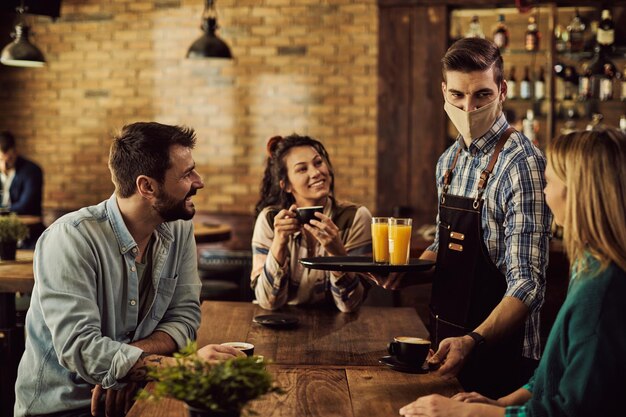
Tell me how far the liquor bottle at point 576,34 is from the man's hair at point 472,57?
429 cm

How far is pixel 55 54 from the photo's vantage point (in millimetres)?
7969

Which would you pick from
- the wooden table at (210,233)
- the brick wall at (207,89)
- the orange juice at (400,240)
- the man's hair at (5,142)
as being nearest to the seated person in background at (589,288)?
the orange juice at (400,240)

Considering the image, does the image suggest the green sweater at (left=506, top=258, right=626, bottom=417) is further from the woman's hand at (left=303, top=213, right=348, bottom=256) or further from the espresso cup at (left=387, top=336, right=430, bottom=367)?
the woman's hand at (left=303, top=213, right=348, bottom=256)

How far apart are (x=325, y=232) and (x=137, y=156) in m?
0.82

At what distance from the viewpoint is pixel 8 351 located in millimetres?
4039

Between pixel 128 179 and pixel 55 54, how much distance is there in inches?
237

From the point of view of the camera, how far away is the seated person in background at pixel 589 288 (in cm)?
154

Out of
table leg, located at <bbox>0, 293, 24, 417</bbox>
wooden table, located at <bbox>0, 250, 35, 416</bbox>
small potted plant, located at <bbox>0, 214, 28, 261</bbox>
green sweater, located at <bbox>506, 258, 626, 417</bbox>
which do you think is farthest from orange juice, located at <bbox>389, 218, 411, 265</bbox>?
small potted plant, located at <bbox>0, 214, 28, 261</bbox>

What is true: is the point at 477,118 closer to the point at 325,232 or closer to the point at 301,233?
the point at 325,232

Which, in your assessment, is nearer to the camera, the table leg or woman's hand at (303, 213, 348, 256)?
woman's hand at (303, 213, 348, 256)

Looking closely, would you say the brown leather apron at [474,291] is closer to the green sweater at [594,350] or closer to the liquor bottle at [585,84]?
the green sweater at [594,350]

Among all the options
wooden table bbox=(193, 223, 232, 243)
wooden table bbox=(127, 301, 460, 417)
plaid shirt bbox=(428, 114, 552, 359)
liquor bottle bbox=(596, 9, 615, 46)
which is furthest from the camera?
liquor bottle bbox=(596, 9, 615, 46)

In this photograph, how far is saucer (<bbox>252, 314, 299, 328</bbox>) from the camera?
2816 millimetres

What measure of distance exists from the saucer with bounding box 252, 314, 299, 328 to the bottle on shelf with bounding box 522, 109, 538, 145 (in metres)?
4.10
